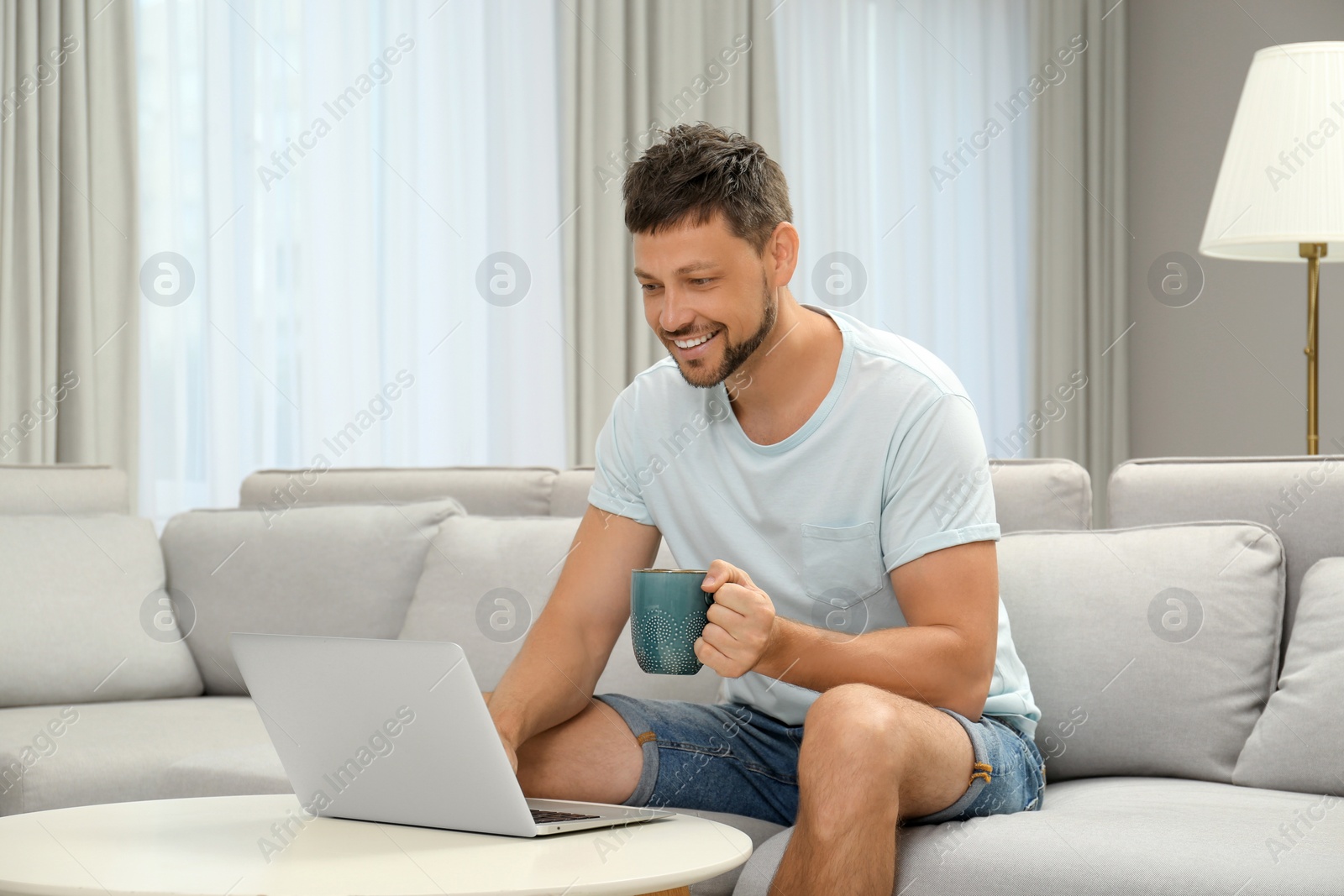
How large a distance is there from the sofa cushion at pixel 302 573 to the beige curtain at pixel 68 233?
0.74m

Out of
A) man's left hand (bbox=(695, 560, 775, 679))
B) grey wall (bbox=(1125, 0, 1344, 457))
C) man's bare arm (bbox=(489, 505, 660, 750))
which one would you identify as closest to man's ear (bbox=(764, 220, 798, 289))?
man's bare arm (bbox=(489, 505, 660, 750))

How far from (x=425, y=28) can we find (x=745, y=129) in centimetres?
100

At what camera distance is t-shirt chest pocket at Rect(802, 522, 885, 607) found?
1521 millimetres

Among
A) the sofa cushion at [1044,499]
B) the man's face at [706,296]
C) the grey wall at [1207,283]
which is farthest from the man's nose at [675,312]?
the grey wall at [1207,283]

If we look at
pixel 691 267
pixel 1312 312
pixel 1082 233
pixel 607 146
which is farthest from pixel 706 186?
pixel 1082 233

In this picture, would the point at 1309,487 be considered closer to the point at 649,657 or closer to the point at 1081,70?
the point at 649,657

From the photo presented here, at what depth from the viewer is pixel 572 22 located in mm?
3738

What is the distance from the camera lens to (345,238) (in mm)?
3498

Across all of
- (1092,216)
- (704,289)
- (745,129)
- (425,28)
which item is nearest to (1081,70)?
(1092,216)

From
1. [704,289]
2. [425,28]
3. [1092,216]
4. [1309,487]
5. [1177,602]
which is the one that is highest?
[425,28]

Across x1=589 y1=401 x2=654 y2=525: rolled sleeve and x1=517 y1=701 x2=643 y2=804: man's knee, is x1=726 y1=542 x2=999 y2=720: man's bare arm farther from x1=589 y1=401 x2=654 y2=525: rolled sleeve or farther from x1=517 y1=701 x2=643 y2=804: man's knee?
x1=589 y1=401 x2=654 y2=525: rolled sleeve

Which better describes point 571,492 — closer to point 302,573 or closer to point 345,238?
point 302,573

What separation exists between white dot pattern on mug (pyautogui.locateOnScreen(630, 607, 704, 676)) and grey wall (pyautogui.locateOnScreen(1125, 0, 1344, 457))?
122 inches

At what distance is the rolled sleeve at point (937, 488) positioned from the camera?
1.43 m
